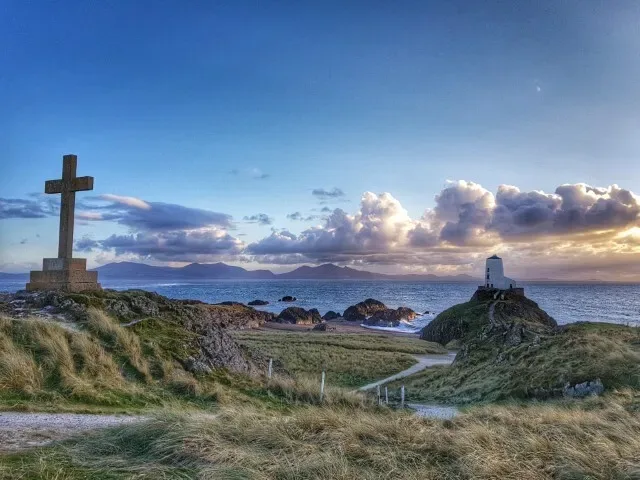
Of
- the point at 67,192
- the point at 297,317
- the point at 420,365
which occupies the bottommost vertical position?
the point at 297,317

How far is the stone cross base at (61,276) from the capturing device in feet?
58.6

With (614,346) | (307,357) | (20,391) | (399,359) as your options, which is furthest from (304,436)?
(399,359)

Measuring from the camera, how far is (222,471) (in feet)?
16.9

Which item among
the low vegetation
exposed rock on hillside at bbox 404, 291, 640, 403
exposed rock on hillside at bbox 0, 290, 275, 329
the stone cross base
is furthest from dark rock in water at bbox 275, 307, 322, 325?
the low vegetation

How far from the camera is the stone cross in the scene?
18.5 meters

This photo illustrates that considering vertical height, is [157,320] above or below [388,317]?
above

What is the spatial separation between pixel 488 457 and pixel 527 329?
25107 mm

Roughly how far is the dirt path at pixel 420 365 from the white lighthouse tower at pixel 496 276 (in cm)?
2774

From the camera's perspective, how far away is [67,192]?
18.7 metres

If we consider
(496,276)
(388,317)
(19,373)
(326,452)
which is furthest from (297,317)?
(326,452)

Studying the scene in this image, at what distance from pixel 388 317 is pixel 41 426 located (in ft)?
249

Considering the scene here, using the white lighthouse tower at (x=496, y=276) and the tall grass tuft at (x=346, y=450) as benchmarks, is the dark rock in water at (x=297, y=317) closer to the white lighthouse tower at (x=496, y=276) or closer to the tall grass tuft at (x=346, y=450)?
the white lighthouse tower at (x=496, y=276)

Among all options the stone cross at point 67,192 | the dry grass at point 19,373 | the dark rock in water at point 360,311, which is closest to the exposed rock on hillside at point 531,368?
the dry grass at point 19,373

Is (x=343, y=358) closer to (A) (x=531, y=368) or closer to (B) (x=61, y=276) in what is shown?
(A) (x=531, y=368)
